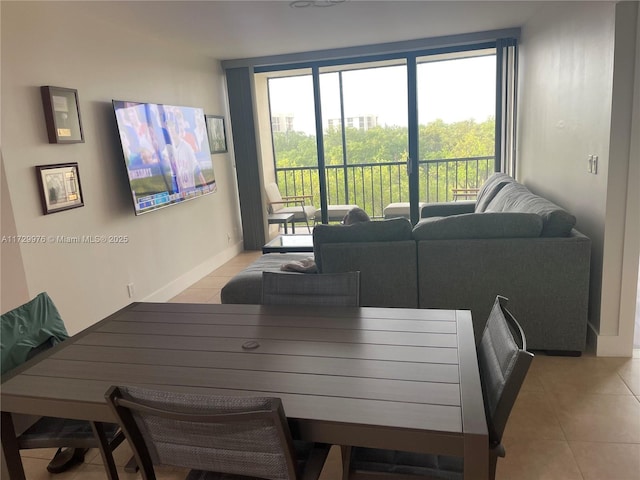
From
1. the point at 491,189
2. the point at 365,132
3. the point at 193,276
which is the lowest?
the point at 193,276

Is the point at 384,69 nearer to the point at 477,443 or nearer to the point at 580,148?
the point at 580,148

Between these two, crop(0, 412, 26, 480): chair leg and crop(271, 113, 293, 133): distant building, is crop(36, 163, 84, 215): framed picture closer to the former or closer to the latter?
crop(0, 412, 26, 480): chair leg

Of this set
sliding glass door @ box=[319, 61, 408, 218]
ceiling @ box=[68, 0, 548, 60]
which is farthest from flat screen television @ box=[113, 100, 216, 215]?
sliding glass door @ box=[319, 61, 408, 218]

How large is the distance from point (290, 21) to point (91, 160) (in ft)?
6.39

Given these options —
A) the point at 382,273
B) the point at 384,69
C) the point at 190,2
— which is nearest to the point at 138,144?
the point at 190,2

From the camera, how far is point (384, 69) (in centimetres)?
571

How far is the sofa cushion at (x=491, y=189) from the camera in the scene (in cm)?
434

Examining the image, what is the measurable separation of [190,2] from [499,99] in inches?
138

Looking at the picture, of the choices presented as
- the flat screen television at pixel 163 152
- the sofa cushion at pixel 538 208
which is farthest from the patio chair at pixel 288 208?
the sofa cushion at pixel 538 208

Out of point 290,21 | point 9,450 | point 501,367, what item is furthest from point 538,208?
point 9,450

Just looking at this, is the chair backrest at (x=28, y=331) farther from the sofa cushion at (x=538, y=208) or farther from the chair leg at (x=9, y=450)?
the sofa cushion at (x=538, y=208)

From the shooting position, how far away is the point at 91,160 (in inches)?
136

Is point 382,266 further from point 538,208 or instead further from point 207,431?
point 207,431

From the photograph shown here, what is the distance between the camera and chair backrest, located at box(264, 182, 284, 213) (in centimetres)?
633
